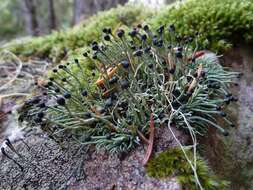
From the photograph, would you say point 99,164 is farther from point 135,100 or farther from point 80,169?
point 135,100

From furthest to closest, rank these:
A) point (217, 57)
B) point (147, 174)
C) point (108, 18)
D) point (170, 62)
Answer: point (108, 18) → point (217, 57) → point (170, 62) → point (147, 174)

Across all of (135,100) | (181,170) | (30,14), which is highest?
(135,100)

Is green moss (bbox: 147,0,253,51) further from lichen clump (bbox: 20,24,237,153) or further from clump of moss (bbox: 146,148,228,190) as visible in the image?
clump of moss (bbox: 146,148,228,190)

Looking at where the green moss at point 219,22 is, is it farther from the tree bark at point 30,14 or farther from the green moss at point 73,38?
the tree bark at point 30,14

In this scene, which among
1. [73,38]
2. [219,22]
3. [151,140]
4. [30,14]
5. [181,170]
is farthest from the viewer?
[30,14]

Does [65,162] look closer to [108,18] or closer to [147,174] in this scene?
[147,174]

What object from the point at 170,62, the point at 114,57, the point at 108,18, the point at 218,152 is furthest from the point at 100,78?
the point at 108,18

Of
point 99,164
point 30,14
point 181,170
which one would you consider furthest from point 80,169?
point 30,14
